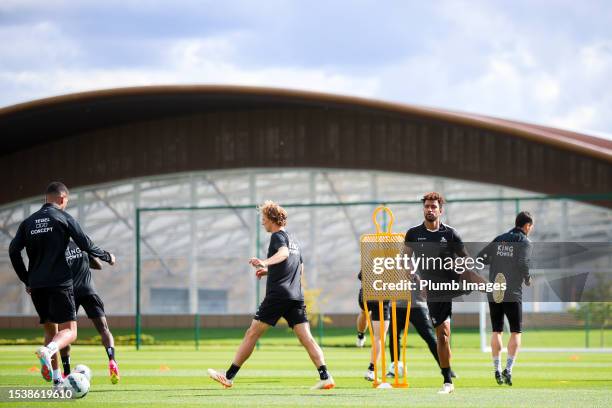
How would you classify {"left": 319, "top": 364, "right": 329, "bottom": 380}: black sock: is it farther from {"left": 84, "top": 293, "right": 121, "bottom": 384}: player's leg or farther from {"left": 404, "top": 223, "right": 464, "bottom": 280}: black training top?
{"left": 84, "top": 293, "right": 121, "bottom": 384}: player's leg

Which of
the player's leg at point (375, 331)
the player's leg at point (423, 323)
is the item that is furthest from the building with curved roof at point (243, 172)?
the player's leg at point (423, 323)

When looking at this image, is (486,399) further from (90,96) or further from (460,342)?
(90,96)

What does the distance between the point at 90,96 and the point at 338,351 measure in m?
16.3

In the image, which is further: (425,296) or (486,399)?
(425,296)

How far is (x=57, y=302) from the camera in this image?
1066 centimetres

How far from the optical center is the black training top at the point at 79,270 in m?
12.0

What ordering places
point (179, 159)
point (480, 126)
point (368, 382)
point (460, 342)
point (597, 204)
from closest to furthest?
point (368, 382), point (460, 342), point (597, 204), point (480, 126), point (179, 159)

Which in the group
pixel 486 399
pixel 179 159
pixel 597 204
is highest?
pixel 179 159

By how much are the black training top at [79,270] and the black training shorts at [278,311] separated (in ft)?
6.95

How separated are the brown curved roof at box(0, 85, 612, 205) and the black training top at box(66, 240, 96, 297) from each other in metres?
22.8

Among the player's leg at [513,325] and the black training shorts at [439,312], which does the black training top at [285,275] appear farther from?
the player's leg at [513,325]

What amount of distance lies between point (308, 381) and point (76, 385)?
4129 millimetres

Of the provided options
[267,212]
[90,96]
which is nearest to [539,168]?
[90,96]

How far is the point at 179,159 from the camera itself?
3725 centimetres
